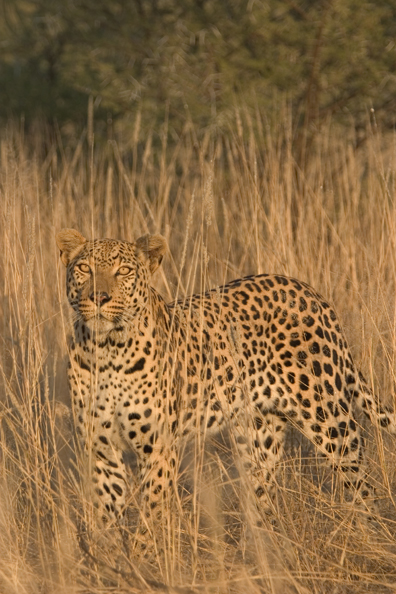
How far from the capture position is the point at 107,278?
3.96 m

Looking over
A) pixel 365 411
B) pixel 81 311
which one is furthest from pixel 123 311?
pixel 365 411

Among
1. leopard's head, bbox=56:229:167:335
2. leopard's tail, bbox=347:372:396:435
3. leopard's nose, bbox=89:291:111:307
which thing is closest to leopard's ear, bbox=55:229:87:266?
leopard's head, bbox=56:229:167:335

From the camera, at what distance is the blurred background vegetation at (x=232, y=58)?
10.1m

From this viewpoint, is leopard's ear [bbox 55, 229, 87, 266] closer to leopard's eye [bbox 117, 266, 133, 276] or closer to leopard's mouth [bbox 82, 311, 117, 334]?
leopard's eye [bbox 117, 266, 133, 276]

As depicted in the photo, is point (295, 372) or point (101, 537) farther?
point (295, 372)

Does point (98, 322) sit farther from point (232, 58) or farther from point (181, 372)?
point (232, 58)

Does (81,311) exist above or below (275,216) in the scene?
below

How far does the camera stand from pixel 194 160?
9.95 meters

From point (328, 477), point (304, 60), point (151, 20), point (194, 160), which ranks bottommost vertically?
point (328, 477)

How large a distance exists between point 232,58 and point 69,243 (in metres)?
7.08

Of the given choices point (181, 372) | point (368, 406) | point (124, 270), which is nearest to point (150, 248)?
point (124, 270)

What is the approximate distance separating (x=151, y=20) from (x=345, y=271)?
21.8 ft

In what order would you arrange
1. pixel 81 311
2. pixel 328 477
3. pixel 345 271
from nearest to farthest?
pixel 81 311, pixel 328 477, pixel 345 271

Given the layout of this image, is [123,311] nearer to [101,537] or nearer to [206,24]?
[101,537]
